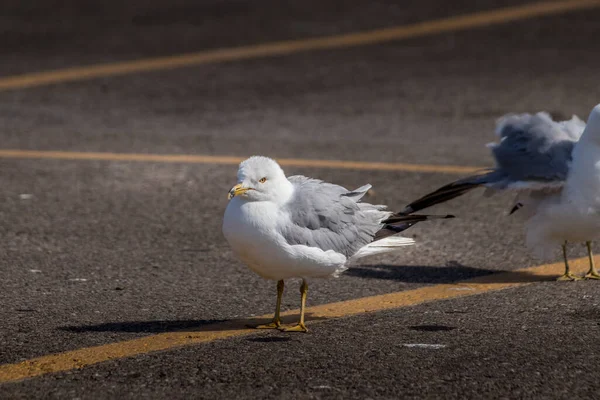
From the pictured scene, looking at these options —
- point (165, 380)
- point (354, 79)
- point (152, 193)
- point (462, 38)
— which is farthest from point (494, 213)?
point (462, 38)

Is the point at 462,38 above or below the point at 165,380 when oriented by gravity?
above

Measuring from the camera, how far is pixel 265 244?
571 centimetres

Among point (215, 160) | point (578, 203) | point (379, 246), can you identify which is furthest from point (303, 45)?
point (379, 246)

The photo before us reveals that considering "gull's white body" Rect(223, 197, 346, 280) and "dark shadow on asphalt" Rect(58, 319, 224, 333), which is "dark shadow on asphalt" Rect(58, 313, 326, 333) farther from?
"gull's white body" Rect(223, 197, 346, 280)

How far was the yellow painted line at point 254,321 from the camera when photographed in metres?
5.32

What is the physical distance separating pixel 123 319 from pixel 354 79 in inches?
359

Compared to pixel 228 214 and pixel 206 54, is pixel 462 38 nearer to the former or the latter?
pixel 206 54

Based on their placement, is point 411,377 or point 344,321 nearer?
point 411,377

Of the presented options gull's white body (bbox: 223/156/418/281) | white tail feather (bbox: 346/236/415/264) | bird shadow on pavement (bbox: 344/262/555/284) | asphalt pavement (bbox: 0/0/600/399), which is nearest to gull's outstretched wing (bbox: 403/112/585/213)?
bird shadow on pavement (bbox: 344/262/555/284)

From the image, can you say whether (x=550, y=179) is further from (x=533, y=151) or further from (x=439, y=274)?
(x=439, y=274)

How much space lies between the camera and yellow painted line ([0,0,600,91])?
15391 mm

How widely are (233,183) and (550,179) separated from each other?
3713 millimetres

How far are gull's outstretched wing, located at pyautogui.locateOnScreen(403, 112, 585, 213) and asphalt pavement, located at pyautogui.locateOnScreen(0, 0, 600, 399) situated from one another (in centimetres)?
54

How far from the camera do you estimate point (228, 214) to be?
5.84 metres
